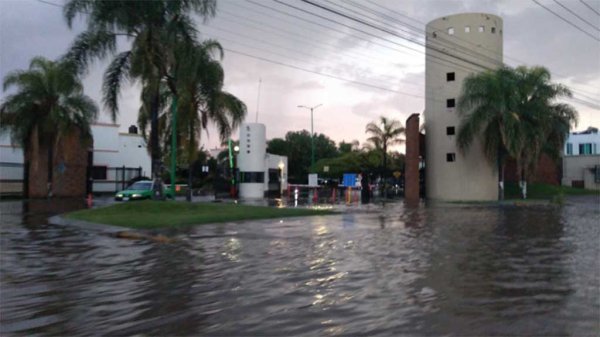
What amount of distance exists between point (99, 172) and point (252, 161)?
18.3m

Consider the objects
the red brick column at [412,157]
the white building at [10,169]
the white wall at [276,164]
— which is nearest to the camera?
the red brick column at [412,157]

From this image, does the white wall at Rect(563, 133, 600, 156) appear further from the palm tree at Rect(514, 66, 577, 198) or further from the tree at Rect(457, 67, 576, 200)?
the tree at Rect(457, 67, 576, 200)

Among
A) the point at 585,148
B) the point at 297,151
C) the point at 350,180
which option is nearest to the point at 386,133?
the point at 350,180

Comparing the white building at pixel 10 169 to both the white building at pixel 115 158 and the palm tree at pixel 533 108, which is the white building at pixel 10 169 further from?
the palm tree at pixel 533 108

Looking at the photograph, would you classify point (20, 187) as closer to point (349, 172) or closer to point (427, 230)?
point (349, 172)

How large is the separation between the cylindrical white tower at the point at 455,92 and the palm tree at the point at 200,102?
60.5 ft

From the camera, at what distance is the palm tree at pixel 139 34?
2266 centimetres

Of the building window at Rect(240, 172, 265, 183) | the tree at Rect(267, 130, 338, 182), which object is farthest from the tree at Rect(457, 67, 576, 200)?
the tree at Rect(267, 130, 338, 182)

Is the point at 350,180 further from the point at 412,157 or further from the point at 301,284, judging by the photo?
the point at 301,284

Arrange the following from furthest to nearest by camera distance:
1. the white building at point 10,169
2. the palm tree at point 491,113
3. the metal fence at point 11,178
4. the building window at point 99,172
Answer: the building window at point 99,172
the white building at point 10,169
the metal fence at point 11,178
the palm tree at point 491,113

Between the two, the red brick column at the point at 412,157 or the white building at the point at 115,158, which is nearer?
the red brick column at the point at 412,157

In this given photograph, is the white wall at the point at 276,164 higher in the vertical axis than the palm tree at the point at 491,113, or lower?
lower

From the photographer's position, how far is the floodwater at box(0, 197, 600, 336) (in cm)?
645

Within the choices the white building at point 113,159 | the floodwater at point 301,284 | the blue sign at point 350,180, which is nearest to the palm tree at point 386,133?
the blue sign at point 350,180
